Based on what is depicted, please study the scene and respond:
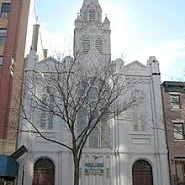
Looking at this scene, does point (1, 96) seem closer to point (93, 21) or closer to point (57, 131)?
point (57, 131)

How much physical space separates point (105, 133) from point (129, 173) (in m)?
3.75

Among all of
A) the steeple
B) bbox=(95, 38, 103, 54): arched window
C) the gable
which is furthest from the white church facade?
the steeple

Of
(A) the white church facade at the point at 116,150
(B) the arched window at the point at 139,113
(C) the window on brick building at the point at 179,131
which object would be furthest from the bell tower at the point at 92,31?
(C) the window on brick building at the point at 179,131

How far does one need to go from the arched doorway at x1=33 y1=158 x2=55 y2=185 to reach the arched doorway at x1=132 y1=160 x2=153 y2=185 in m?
6.52

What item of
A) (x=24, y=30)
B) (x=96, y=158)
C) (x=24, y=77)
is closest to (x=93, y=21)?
(x=24, y=30)

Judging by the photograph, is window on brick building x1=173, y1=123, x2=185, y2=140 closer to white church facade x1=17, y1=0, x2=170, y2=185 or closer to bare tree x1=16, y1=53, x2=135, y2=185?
white church facade x1=17, y1=0, x2=170, y2=185

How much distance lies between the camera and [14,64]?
2597 cm

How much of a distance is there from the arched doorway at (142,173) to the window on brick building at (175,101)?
5.85 m

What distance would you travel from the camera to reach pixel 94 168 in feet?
77.6

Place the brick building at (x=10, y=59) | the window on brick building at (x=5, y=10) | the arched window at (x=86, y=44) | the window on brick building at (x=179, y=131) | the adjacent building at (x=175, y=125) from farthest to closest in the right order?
the arched window at (x=86, y=44) → the window on brick building at (x=5, y=10) → the window on brick building at (x=179, y=131) → the adjacent building at (x=175, y=125) → the brick building at (x=10, y=59)

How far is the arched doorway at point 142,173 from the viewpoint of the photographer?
2402 cm

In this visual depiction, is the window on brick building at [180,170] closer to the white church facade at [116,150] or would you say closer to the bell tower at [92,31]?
the white church facade at [116,150]

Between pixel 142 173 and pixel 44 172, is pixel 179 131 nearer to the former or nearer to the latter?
pixel 142 173

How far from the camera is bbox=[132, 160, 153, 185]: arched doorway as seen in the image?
24.0 m
